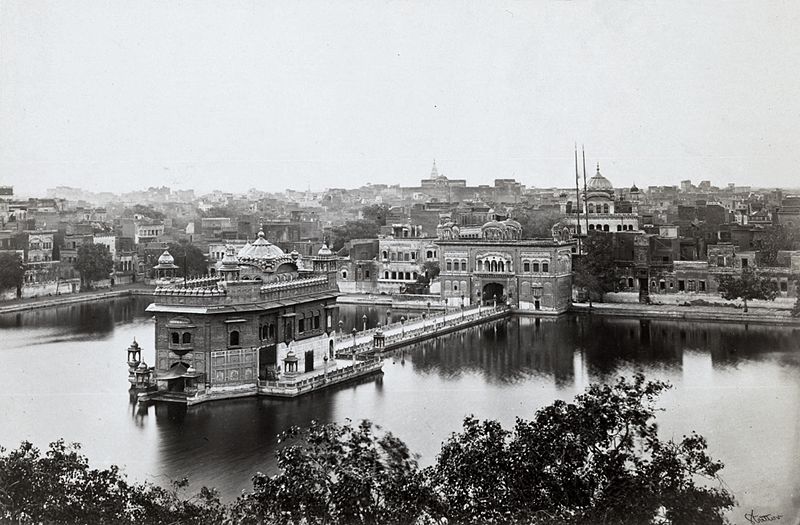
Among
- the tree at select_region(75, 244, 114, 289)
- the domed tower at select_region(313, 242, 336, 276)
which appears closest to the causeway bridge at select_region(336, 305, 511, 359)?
the domed tower at select_region(313, 242, 336, 276)

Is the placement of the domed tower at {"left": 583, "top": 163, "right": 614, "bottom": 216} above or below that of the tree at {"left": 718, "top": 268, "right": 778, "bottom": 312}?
above

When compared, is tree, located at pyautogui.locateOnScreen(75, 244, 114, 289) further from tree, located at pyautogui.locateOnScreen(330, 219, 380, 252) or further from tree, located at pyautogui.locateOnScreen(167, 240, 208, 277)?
tree, located at pyautogui.locateOnScreen(330, 219, 380, 252)

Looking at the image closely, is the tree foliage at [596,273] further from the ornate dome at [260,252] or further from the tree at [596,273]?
the ornate dome at [260,252]

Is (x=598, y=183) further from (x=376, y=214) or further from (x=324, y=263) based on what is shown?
(x=324, y=263)

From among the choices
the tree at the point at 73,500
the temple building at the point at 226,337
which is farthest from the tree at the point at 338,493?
the temple building at the point at 226,337

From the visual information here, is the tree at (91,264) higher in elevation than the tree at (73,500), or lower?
higher
